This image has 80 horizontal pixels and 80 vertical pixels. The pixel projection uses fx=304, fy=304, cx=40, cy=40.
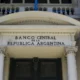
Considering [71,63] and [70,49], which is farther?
[70,49]

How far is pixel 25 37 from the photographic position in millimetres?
11398

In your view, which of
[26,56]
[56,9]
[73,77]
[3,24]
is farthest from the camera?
[56,9]

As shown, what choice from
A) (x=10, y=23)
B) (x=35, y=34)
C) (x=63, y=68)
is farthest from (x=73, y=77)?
(x=10, y=23)

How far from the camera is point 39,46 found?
11.3m

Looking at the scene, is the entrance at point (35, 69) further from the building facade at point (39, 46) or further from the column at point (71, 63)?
the column at point (71, 63)

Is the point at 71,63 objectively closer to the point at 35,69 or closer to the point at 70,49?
the point at 70,49

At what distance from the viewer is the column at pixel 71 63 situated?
35.5ft

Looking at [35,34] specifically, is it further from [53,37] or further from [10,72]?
[10,72]

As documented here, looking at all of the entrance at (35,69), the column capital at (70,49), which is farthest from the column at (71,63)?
the entrance at (35,69)

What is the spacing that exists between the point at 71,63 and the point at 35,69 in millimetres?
1830

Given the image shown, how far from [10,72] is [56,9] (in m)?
3.71

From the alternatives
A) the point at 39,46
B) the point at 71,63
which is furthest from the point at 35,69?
the point at 71,63

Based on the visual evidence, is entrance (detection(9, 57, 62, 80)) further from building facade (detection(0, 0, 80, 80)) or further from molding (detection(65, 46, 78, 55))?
molding (detection(65, 46, 78, 55))

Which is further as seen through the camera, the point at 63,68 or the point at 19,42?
the point at 63,68
